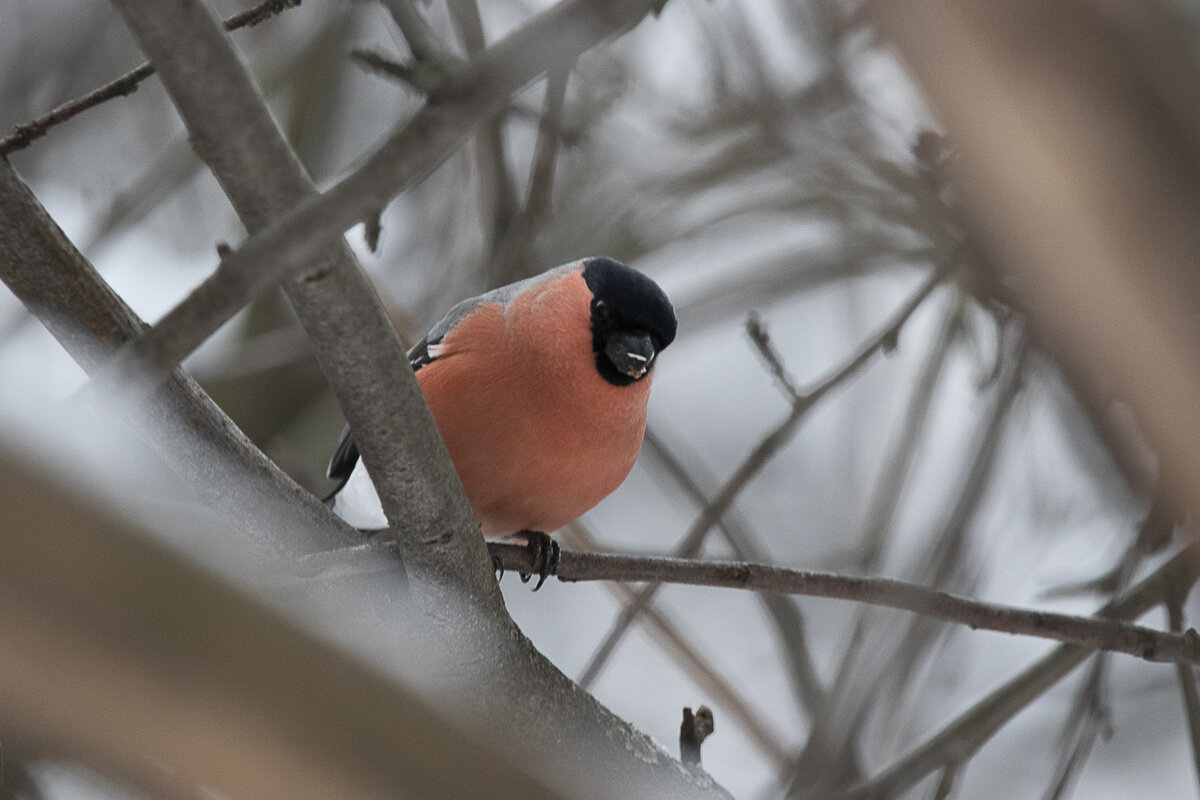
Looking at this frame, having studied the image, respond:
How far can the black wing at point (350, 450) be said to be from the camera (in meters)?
3.45

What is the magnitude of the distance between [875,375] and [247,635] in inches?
163

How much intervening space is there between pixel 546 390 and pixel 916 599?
3.85 ft

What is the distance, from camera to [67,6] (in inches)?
214

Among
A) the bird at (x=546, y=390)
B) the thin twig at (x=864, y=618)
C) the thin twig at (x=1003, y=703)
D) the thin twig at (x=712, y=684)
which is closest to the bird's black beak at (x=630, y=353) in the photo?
the bird at (x=546, y=390)

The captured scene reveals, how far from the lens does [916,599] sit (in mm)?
2582

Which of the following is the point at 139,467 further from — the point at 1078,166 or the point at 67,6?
the point at 67,6

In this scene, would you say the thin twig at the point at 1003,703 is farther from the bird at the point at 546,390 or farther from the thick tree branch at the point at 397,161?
the thick tree branch at the point at 397,161

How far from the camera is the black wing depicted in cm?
345

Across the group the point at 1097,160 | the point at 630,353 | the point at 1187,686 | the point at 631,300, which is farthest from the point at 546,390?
the point at 1097,160

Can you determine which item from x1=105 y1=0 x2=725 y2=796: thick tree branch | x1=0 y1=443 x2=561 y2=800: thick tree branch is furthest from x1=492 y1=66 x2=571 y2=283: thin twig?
x1=0 y1=443 x2=561 y2=800: thick tree branch

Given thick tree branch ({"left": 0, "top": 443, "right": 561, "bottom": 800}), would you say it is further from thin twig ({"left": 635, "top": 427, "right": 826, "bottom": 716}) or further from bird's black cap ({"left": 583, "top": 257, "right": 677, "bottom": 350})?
thin twig ({"left": 635, "top": 427, "right": 826, "bottom": 716})

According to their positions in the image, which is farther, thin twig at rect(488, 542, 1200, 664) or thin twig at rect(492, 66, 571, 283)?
thin twig at rect(492, 66, 571, 283)

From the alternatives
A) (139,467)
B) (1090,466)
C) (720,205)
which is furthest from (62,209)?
(1090,466)

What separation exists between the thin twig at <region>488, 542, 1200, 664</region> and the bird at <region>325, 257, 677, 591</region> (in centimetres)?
45
